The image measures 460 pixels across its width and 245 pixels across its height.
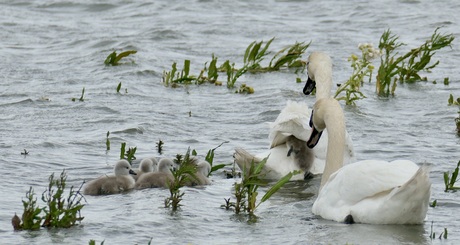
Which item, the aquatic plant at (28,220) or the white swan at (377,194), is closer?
the aquatic plant at (28,220)

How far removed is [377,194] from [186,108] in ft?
19.2

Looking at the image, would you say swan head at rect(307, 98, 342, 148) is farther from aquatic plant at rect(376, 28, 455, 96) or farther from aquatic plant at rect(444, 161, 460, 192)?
aquatic plant at rect(376, 28, 455, 96)

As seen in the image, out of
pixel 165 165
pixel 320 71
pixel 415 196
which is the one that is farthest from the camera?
pixel 320 71

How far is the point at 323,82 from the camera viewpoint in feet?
37.4

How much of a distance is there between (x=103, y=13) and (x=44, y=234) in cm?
1610

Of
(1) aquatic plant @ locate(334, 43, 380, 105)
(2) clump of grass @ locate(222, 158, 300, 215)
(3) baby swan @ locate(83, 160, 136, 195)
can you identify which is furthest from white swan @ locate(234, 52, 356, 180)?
(1) aquatic plant @ locate(334, 43, 380, 105)

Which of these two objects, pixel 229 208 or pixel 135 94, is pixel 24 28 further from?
pixel 229 208

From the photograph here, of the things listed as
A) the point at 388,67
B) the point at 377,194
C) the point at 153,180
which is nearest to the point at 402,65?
the point at 388,67

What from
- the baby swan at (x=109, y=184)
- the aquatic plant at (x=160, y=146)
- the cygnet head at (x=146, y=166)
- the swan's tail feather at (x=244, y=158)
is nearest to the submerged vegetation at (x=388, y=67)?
the aquatic plant at (x=160, y=146)

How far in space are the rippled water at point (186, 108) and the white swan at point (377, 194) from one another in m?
0.10

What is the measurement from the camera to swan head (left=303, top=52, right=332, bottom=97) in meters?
11.4

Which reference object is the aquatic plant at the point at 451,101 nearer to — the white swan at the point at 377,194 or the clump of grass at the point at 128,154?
the clump of grass at the point at 128,154

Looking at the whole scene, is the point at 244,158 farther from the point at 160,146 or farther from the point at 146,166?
the point at 160,146

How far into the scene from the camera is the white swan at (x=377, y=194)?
784cm
